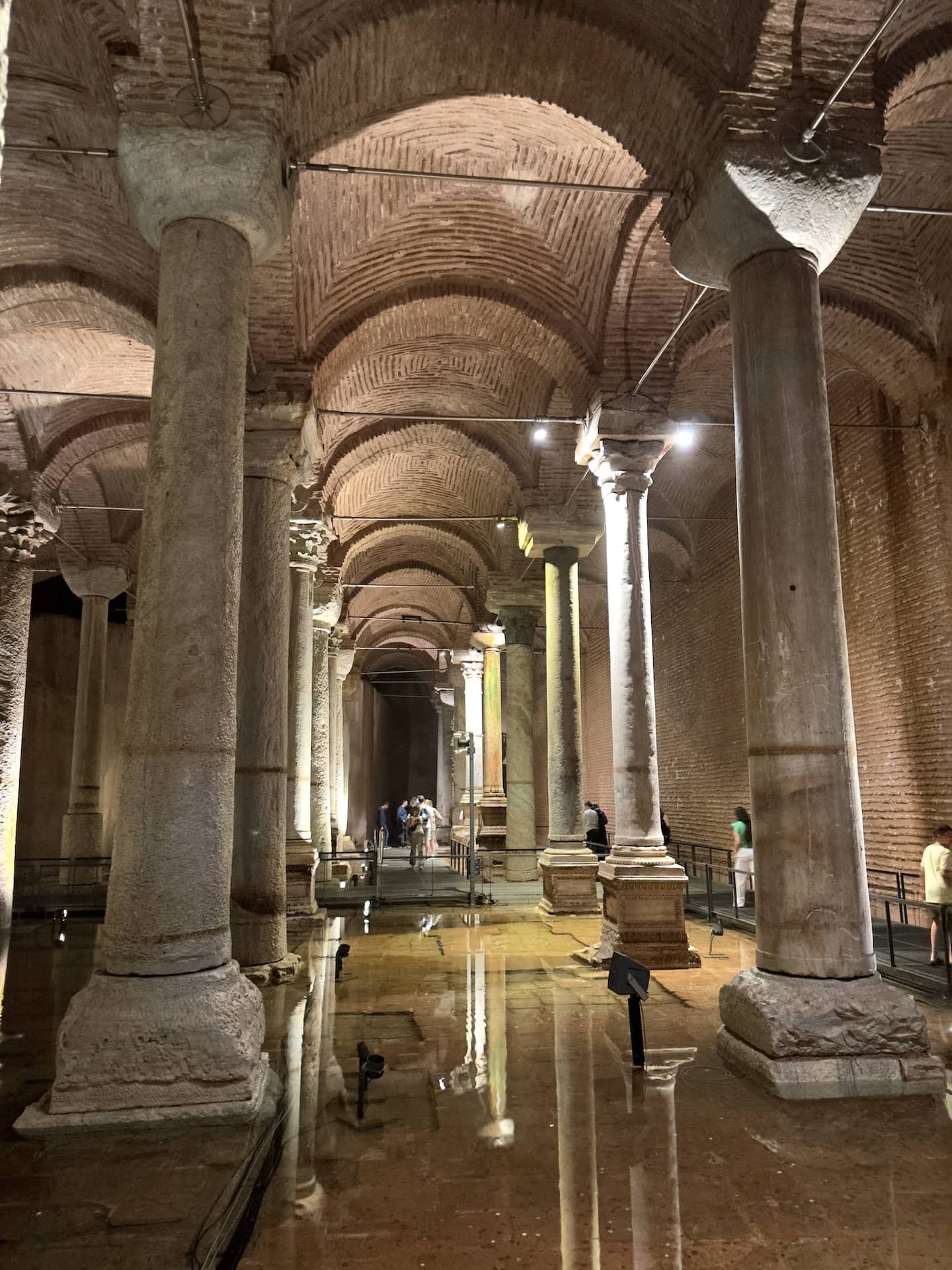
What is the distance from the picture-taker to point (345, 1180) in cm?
330

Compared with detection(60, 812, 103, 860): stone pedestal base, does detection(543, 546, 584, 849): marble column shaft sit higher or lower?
higher

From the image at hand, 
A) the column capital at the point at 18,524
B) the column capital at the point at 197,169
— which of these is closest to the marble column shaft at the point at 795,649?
the column capital at the point at 197,169

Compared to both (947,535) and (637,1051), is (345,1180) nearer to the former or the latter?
(637,1051)

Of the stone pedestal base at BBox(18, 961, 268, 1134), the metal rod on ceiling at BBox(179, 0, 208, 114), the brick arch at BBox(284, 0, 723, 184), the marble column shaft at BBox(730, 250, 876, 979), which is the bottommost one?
the stone pedestal base at BBox(18, 961, 268, 1134)

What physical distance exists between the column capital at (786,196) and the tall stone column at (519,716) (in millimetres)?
10392

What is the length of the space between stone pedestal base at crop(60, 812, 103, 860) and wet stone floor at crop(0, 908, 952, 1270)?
30.6 feet

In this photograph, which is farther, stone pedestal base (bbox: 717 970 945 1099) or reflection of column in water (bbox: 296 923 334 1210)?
stone pedestal base (bbox: 717 970 945 1099)

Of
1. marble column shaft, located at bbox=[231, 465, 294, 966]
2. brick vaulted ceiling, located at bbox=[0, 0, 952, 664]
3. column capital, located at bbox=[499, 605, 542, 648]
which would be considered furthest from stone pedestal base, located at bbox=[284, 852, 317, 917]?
column capital, located at bbox=[499, 605, 542, 648]

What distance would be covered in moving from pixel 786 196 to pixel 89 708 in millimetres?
13244

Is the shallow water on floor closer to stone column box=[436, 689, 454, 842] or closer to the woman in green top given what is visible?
the woman in green top

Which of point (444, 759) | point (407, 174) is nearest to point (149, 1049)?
point (407, 174)

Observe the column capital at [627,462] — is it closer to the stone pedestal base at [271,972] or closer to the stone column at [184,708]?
the stone column at [184,708]

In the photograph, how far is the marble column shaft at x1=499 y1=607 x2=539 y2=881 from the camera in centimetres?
1478

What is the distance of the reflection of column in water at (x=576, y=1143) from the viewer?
9.21ft
